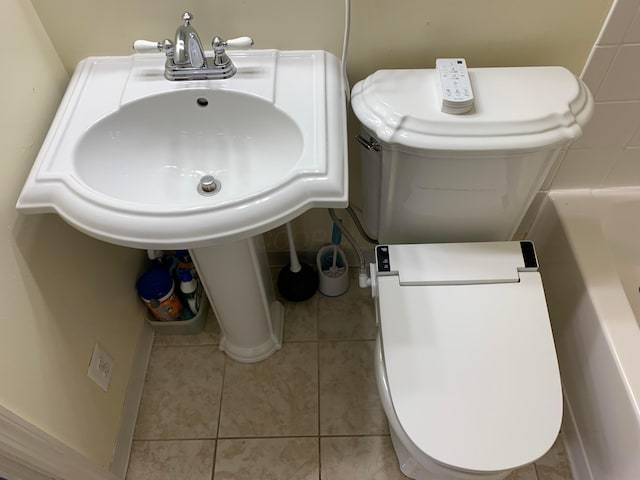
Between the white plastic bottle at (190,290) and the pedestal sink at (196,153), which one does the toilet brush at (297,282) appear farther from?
the pedestal sink at (196,153)

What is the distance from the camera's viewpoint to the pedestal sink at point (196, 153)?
30.1 inches

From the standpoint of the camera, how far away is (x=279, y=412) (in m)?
1.35

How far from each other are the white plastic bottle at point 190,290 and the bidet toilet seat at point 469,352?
572 mm

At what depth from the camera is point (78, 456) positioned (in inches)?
40.9

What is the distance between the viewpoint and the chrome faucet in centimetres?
87

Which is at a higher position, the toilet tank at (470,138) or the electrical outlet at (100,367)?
the toilet tank at (470,138)

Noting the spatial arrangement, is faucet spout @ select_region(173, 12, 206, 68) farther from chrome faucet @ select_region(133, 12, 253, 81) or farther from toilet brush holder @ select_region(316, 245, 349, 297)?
toilet brush holder @ select_region(316, 245, 349, 297)

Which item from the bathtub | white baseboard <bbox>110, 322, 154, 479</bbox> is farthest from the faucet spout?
the bathtub

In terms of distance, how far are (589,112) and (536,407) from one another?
57 cm

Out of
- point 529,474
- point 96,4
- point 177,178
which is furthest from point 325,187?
point 529,474

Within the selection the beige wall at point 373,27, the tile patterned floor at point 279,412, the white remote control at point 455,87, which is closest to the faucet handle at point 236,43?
the beige wall at point 373,27

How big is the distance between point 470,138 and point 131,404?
113 cm

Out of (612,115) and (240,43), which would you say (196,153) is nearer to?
(240,43)

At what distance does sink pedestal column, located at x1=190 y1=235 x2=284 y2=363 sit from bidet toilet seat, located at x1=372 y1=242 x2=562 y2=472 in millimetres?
301
